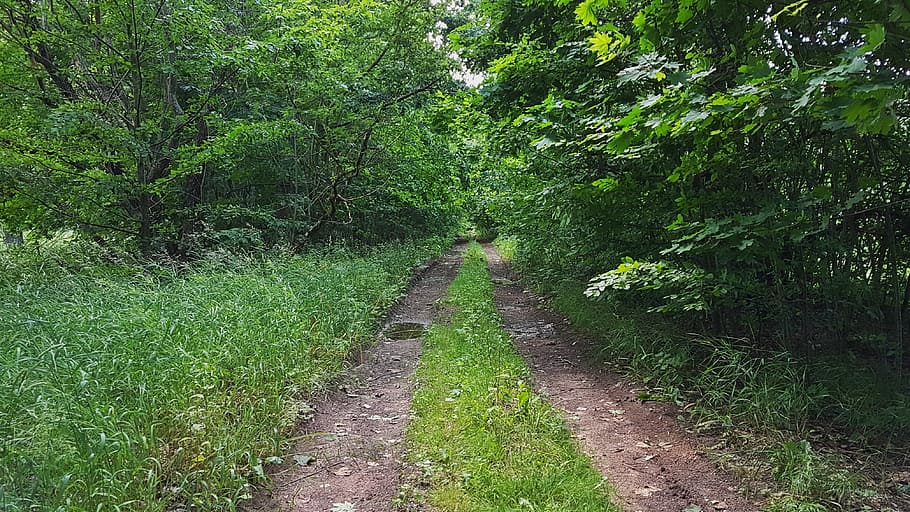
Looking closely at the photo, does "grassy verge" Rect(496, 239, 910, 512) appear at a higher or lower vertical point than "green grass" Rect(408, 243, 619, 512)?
lower

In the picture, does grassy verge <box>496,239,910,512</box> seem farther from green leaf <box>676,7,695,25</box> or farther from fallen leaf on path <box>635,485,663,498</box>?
green leaf <box>676,7,695,25</box>

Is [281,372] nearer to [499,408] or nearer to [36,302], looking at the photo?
[499,408]

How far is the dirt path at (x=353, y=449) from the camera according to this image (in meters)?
3.41

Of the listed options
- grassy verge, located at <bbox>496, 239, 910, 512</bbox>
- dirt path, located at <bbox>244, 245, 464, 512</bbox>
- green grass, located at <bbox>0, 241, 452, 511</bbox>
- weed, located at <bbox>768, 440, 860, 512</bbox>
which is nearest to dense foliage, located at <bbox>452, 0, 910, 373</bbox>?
grassy verge, located at <bbox>496, 239, 910, 512</bbox>

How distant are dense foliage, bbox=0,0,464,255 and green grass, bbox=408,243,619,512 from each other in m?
6.08

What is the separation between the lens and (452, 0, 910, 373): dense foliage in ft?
9.05

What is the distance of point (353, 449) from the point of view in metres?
4.14

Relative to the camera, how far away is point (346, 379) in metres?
5.80

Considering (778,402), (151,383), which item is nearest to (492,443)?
(778,402)

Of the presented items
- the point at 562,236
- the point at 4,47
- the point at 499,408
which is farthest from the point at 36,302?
the point at 562,236

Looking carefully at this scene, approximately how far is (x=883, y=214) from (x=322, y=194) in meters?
10.8

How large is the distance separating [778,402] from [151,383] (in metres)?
4.64

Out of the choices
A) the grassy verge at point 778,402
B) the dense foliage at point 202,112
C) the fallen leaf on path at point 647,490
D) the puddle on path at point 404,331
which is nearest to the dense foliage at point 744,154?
the grassy verge at point 778,402

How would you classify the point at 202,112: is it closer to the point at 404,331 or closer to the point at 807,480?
the point at 404,331
